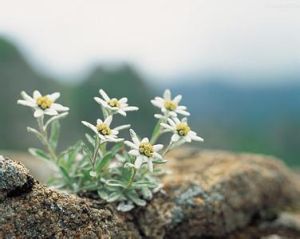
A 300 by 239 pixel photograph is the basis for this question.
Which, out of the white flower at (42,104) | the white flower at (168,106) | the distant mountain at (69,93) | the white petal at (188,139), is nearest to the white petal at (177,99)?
the white flower at (168,106)

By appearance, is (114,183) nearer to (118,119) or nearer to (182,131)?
(182,131)

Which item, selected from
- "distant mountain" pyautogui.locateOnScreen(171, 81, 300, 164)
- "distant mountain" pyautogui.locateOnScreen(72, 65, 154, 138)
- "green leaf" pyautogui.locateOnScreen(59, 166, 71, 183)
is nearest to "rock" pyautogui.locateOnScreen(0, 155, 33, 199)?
"green leaf" pyautogui.locateOnScreen(59, 166, 71, 183)

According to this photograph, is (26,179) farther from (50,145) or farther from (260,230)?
(260,230)

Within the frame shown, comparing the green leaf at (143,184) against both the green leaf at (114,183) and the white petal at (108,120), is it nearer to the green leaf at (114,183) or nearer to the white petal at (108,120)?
the green leaf at (114,183)

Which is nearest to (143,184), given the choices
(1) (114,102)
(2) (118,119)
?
(1) (114,102)

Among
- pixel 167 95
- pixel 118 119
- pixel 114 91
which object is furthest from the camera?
pixel 114 91

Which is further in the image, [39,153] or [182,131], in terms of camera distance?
[39,153]

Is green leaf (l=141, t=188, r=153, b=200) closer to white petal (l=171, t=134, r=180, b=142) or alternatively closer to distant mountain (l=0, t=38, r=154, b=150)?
white petal (l=171, t=134, r=180, b=142)
